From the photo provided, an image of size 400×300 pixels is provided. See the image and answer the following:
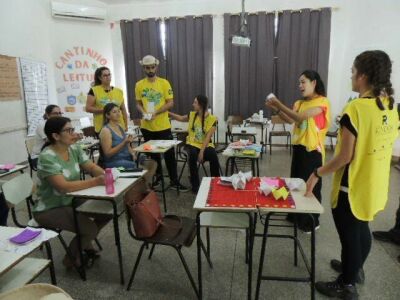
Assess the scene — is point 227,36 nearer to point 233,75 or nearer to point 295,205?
point 233,75

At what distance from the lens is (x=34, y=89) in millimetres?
5238

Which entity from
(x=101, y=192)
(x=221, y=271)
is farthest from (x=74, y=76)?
(x=221, y=271)

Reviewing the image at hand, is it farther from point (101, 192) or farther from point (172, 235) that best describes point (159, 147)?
point (172, 235)

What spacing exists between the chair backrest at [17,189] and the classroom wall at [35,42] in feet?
9.57

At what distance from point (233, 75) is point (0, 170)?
4.62m

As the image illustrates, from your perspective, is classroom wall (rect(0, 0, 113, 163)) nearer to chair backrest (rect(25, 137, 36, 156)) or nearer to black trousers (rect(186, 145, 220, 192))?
chair backrest (rect(25, 137, 36, 156))

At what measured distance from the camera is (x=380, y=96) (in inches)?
63.2

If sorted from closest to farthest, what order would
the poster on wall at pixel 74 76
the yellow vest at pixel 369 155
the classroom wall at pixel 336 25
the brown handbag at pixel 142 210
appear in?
the yellow vest at pixel 369 155
the brown handbag at pixel 142 210
the classroom wall at pixel 336 25
the poster on wall at pixel 74 76

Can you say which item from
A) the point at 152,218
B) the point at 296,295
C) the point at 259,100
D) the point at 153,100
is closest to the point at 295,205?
the point at 296,295

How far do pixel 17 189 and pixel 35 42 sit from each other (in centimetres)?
403

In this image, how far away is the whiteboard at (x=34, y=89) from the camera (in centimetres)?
506

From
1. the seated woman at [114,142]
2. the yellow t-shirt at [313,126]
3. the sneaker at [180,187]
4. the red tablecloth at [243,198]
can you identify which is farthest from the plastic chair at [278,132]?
the red tablecloth at [243,198]

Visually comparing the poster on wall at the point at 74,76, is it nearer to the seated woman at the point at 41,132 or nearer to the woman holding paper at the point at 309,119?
the seated woman at the point at 41,132

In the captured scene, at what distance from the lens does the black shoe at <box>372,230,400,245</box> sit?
2.63 m
